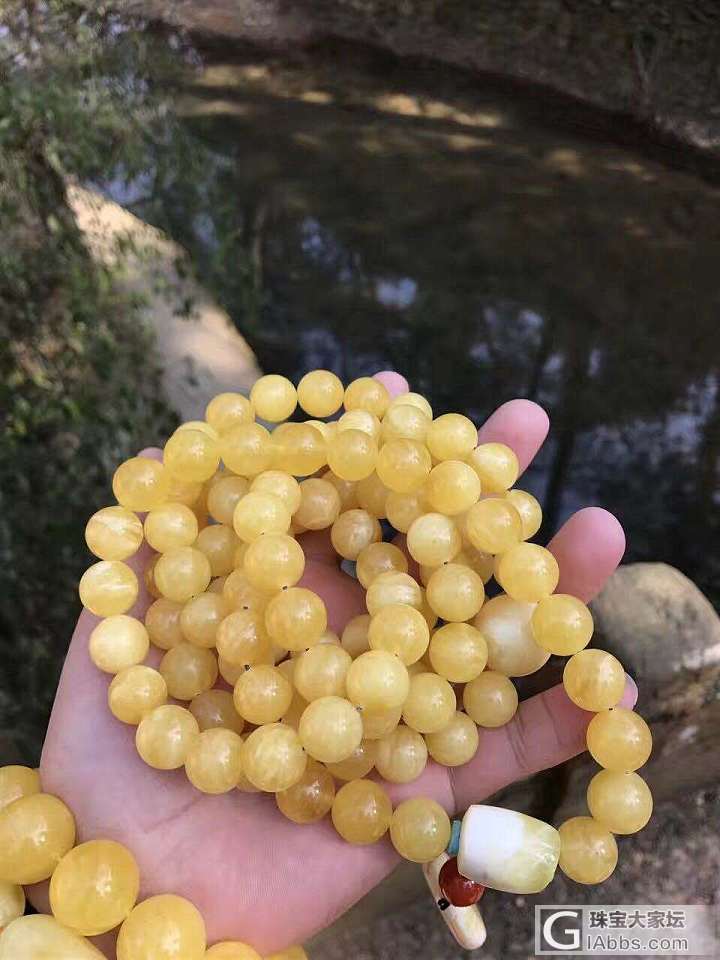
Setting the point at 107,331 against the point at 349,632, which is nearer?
the point at 349,632

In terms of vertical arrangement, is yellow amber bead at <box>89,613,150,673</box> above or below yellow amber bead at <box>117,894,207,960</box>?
above

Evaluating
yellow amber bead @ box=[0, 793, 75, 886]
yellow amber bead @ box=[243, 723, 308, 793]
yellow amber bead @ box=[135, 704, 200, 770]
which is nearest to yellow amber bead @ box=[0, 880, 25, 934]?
yellow amber bead @ box=[0, 793, 75, 886]

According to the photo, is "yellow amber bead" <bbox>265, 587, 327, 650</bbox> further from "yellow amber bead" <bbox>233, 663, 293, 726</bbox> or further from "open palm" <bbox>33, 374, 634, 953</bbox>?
"open palm" <bbox>33, 374, 634, 953</bbox>

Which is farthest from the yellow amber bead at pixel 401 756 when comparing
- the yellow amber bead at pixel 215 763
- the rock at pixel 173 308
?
the rock at pixel 173 308

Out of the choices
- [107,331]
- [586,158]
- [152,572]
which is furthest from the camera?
[586,158]

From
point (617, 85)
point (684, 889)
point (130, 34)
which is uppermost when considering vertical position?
point (130, 34)

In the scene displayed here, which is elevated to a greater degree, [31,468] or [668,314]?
[31,468]

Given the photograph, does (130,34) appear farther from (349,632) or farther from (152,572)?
(349,632)

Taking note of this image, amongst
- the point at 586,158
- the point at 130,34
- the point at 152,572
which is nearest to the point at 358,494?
the point at 152,572
